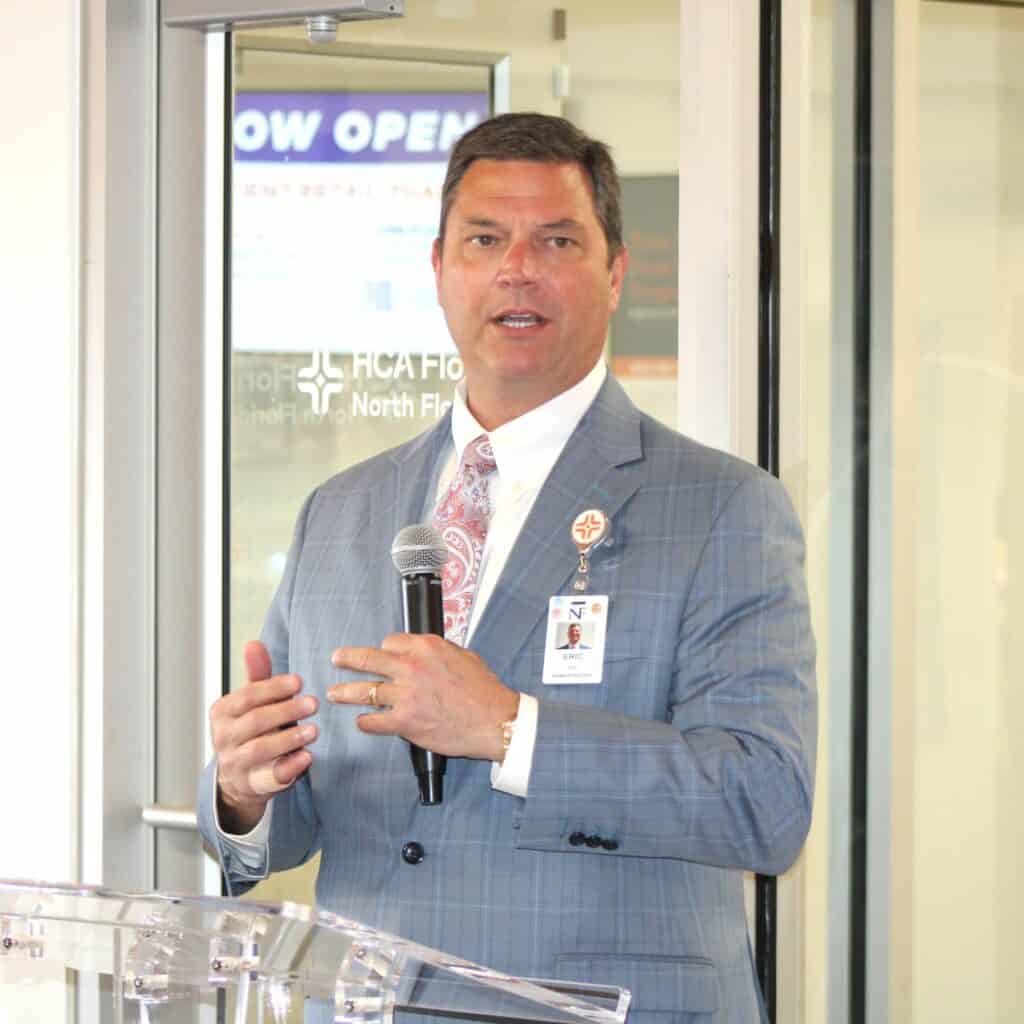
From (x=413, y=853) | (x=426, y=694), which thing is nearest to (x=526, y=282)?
(x=426, y=694)

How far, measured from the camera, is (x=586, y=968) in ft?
6.66

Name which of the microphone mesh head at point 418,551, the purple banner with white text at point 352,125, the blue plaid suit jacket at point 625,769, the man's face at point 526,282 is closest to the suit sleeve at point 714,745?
the blue plaid suit jacket at point 625,769

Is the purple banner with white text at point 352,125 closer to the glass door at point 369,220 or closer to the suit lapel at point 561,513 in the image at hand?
the glass door at point 369,220

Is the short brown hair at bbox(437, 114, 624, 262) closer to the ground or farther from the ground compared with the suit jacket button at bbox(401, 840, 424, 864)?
farther from the ground

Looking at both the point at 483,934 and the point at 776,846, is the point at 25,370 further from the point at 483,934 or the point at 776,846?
the point at 776,846

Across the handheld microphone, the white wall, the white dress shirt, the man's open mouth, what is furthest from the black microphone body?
the white wall

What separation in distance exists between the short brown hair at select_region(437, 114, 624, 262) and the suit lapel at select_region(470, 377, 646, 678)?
0.89ft

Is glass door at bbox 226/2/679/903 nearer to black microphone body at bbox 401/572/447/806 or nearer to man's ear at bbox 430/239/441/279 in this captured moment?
man's ear at bbox 430/239/441/279

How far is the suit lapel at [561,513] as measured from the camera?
83.9 inches

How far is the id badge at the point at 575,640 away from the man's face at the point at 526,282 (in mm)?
353

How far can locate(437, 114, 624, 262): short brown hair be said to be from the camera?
91.4 inches

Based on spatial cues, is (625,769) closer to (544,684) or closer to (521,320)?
(544,684)

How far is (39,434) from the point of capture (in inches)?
115

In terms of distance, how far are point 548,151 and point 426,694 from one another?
90cm
